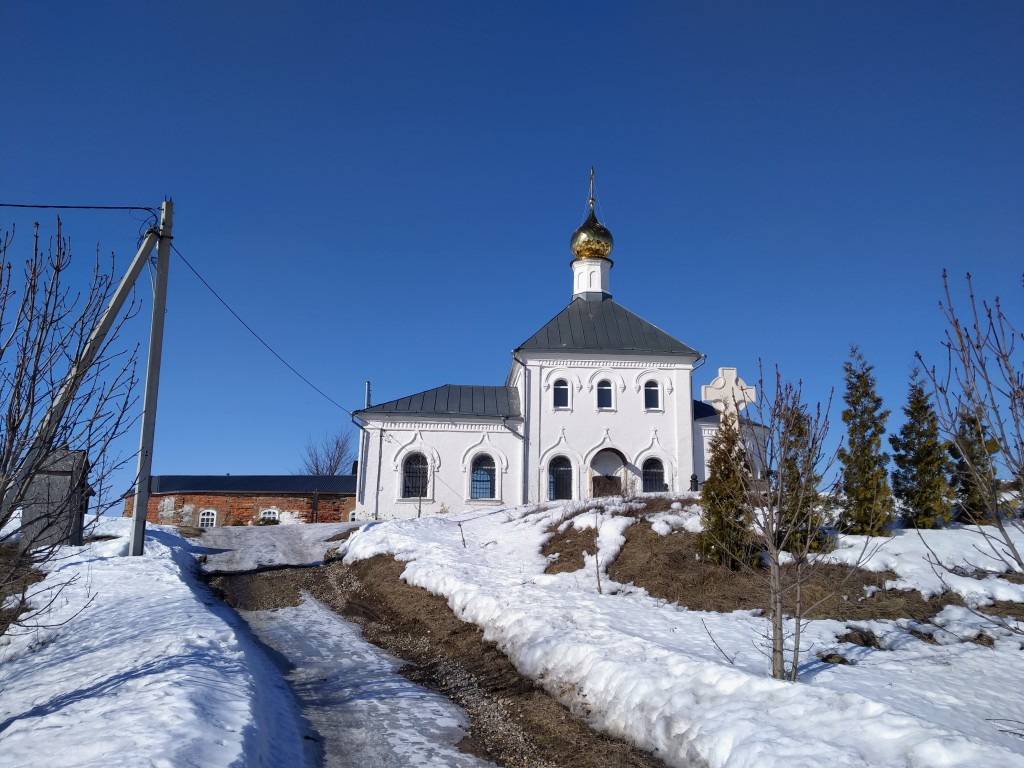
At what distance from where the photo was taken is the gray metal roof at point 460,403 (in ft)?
94.5

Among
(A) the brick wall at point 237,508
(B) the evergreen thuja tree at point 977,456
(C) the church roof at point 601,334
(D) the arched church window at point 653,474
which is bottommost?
(A) the brick wall at point 237,508

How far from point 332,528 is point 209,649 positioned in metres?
14.9

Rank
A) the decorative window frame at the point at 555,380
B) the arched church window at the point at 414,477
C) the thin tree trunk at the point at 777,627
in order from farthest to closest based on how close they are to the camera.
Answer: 1. the decorative window frame at the point at 555,380
2. the arched church window at the point at 414,477
3. the thin tree trunk at the point at 777,627

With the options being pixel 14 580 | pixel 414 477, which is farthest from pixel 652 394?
pixel 14 580

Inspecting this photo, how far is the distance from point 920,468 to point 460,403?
1765cm

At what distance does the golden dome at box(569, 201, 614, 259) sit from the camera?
3269cm

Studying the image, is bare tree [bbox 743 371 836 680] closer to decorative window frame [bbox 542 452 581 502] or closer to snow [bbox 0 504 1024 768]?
snow [bbox 0 504 1024 768]

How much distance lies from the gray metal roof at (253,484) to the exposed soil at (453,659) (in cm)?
1891

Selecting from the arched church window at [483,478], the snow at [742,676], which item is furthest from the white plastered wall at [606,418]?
the snow at [742,676]

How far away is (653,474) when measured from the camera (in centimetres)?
2870

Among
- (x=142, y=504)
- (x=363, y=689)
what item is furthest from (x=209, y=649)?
(x=142, y=504)

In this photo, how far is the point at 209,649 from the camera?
310 inches

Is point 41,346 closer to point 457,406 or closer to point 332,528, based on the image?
point 332,528

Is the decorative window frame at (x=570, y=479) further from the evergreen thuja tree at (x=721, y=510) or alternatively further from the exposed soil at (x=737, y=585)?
the evergreen thuja tree at (x=721, y=510)
